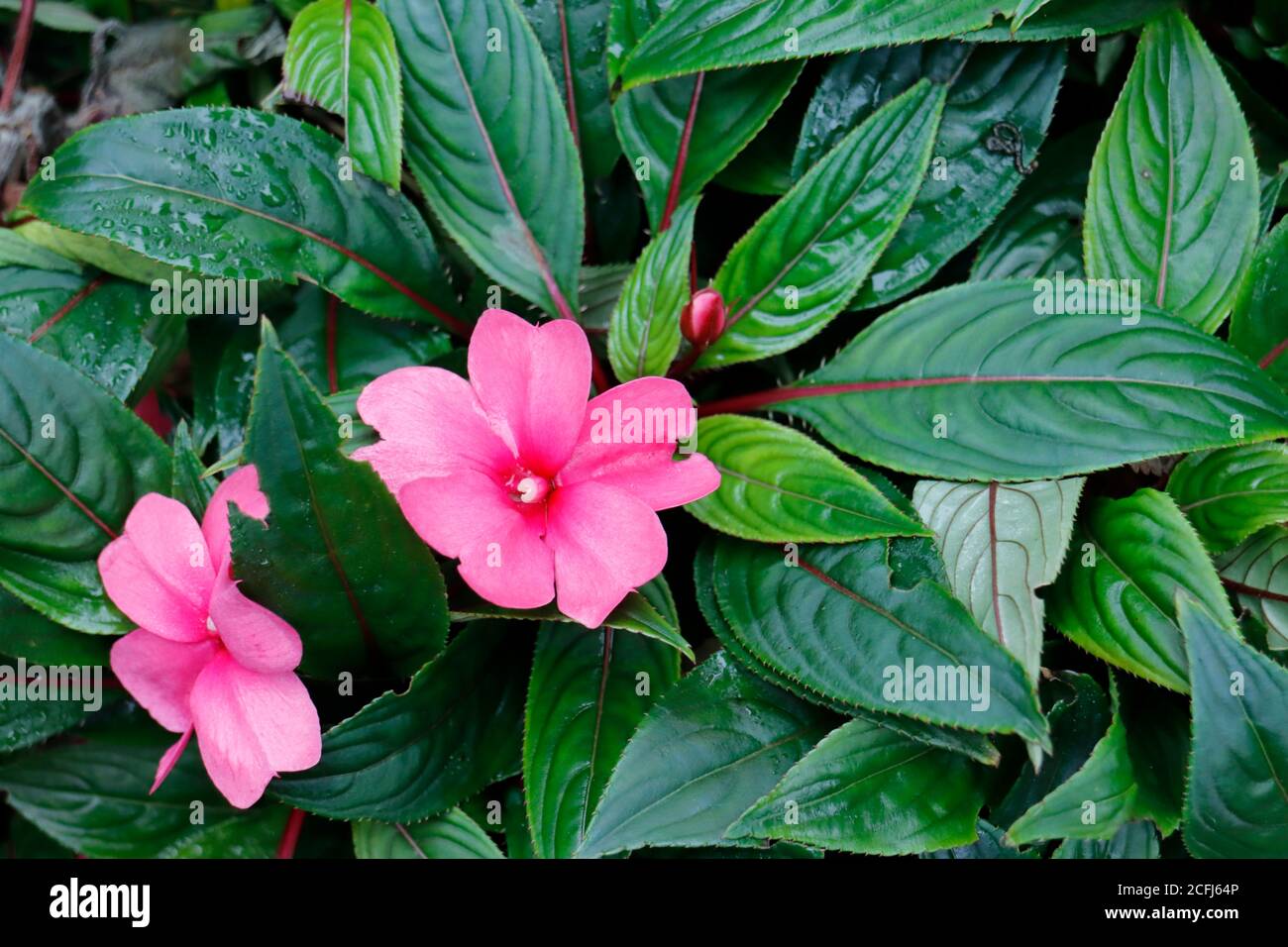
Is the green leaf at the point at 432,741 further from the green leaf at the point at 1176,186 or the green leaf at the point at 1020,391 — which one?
the green leaf at the point at 1176,186

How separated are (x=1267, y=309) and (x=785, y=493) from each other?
0.61 meters

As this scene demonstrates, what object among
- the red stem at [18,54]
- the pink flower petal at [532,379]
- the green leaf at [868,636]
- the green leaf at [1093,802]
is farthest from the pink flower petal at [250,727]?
the red stem at [18,54]

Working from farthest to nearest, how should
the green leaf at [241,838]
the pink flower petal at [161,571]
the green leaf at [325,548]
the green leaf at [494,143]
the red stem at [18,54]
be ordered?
1. the red stem at [18,54]
2. the green leaf at [494,143]
3. the green leaf at [241,838]
4. the pink flower petal at [161,571]
5. the green leaf at [325,548]

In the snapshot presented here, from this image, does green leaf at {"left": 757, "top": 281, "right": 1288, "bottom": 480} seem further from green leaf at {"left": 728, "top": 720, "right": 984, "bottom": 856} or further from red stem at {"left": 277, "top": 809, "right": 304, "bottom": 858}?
red stem at {"left": 277, "top": 809, "right": 304, "bottom": 858}

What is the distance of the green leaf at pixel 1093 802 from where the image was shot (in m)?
0.92

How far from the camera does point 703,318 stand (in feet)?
3.66

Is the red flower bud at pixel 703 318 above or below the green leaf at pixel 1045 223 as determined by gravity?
below

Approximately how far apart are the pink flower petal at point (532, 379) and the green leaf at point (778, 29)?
373 mm

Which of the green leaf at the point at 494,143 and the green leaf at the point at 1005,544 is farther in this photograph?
the green leaf at the point at 494,143

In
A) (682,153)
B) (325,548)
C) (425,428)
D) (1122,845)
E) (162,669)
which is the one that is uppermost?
(682,153)

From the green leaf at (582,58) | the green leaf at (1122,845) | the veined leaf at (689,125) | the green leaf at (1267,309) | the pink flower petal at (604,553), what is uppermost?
the green leaf at (582,58)

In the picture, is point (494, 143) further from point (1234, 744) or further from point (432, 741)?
point (1234, 744)

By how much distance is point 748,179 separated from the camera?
131 centimetres

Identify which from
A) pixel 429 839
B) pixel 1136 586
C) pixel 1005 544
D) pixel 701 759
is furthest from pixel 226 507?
pixel 1136 586
